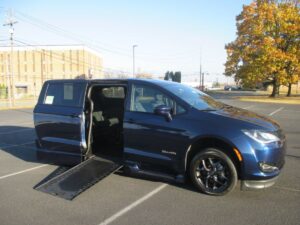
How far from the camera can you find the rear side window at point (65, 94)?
5824mm

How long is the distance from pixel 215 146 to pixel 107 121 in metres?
2.73

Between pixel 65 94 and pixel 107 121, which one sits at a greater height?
pixel 65 94

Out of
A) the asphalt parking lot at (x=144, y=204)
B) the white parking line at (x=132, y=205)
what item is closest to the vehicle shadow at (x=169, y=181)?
the asphalt parking lot at (x=144, y=204)

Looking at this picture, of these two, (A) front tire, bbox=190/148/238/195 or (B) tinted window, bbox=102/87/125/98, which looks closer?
(A) front tire, bbox=190/148/238/195

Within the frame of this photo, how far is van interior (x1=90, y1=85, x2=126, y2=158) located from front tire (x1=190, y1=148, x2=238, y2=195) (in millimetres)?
1802

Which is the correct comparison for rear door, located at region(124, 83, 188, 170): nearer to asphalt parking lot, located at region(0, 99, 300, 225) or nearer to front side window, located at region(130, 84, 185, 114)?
front side window, located at region(130, 84, 185, 114)

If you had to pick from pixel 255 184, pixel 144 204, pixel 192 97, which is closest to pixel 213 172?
pixel 255 184

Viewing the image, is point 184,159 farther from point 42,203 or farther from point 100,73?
point 100,73

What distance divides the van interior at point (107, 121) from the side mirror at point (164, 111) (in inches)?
60.6

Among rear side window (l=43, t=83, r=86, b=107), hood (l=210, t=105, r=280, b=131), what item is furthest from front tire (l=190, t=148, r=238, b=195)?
rear side window (l=43, t=83, r=86, b=107)

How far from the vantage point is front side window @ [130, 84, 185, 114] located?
16.3ft

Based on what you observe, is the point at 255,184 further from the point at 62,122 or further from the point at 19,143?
the point at 19,143

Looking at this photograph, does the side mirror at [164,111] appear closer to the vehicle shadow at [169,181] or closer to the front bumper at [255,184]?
the vehicle shadow at [169,181]

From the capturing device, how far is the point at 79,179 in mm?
4930
